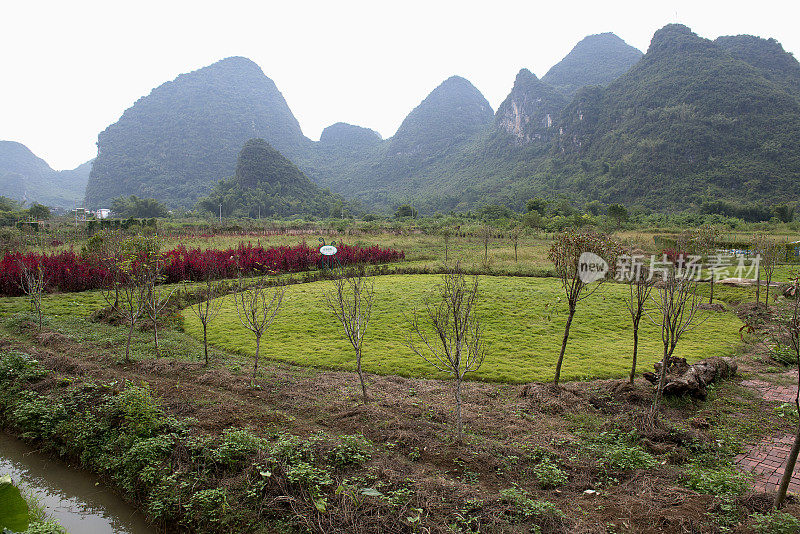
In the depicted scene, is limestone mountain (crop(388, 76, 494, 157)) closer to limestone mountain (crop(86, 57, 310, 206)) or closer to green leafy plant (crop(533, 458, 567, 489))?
limestone mountain (crop(86, 57, 310, 206))

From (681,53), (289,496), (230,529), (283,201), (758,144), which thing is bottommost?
(230,529)

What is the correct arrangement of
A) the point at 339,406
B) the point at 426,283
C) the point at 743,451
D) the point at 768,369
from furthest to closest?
the point at 426,283, the point at 768,369, the point at 339,406, the point at 743,451

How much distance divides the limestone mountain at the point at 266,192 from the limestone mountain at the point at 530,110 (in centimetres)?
5358

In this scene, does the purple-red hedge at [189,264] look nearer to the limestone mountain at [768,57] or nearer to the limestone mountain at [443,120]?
the limestone mountain at [768,57]

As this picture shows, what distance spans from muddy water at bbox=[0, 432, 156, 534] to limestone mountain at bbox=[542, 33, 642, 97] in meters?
138

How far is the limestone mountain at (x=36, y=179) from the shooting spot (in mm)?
112000

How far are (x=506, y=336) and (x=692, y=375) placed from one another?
415cm

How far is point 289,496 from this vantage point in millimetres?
4246

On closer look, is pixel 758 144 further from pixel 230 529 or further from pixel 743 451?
pixel 230 529

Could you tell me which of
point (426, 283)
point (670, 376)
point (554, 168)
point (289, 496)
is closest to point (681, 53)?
point (554, 168)

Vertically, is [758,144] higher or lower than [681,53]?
lower

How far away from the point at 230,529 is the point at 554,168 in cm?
9181

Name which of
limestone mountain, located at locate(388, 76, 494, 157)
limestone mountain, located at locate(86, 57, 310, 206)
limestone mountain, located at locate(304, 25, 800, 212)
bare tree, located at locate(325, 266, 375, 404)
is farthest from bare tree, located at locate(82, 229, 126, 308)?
limestone mountain, located at locate(388, 76, 494, 157)

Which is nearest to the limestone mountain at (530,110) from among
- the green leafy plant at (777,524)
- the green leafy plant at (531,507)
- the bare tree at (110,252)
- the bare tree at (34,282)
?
the bare tree at (110,252)
